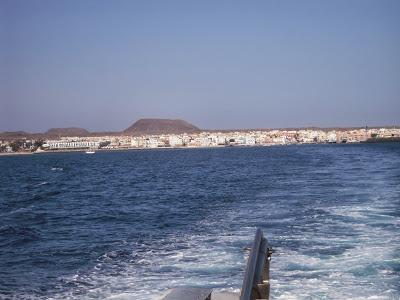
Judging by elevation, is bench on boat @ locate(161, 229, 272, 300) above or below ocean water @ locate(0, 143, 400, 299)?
above

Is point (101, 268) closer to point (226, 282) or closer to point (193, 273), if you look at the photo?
point (193, 273)

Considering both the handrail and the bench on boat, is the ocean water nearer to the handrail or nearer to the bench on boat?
the bench on boat

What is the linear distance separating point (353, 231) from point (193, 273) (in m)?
6.15

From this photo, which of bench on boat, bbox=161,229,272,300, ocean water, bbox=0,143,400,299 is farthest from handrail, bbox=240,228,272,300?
ocean water, bbox=0,143,400,299

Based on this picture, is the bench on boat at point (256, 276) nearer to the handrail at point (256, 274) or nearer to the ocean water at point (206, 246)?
the handrail at point (256, 274)

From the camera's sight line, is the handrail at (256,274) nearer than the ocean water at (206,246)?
Yes

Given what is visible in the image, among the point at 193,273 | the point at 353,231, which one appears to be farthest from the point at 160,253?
the point at 353,231

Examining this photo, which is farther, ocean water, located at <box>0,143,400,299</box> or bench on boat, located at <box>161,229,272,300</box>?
ocean water, located at <box>0,143,400,299</box>

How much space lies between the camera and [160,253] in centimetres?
1378

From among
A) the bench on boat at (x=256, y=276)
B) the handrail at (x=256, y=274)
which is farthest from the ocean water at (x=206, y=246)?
the handrail at (x=256, y=274)

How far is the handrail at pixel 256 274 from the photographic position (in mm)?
2666

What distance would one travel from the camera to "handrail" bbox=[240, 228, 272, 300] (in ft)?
8.75

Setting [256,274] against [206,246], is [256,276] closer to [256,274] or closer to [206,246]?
[256,274]

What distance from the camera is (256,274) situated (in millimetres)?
2814
